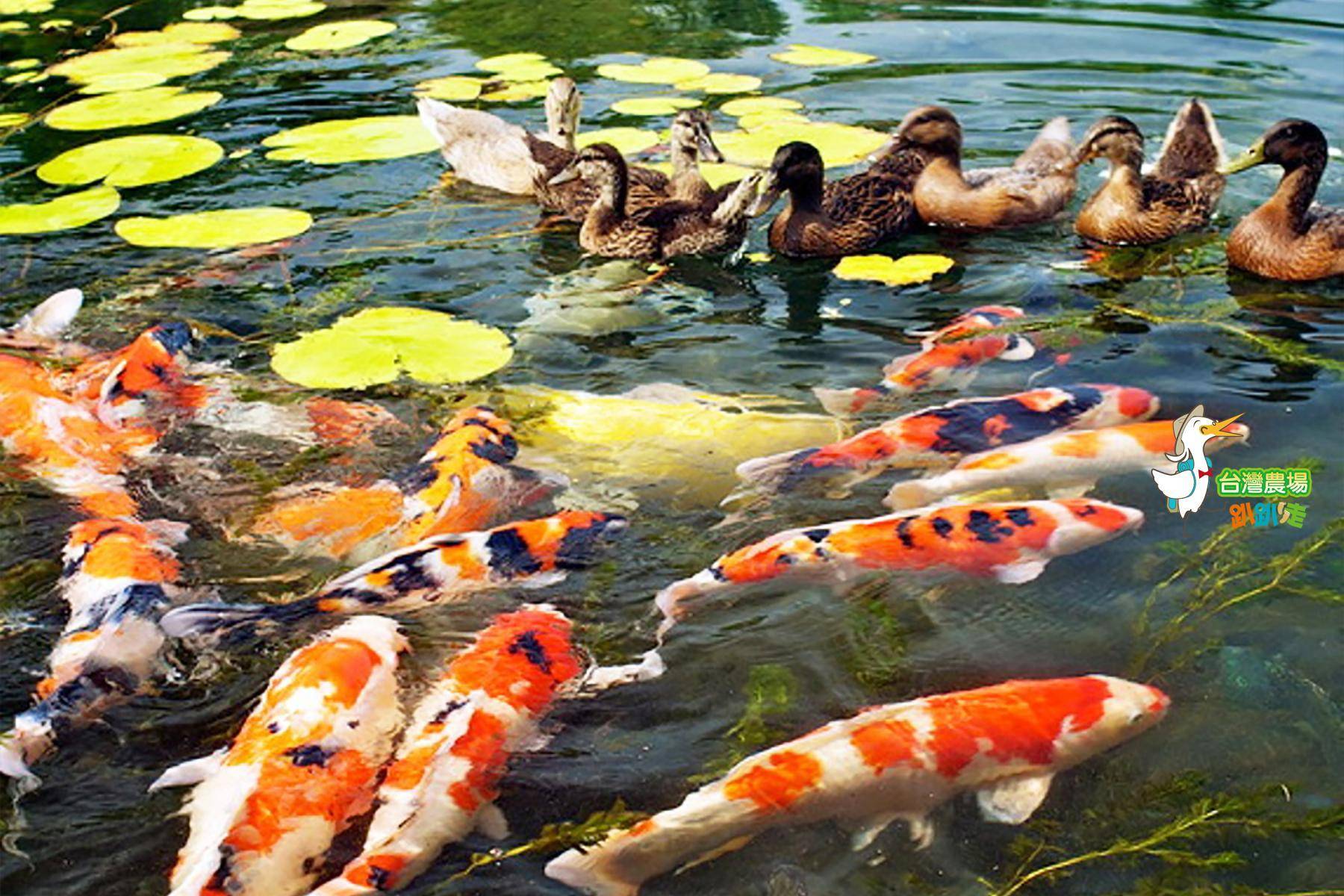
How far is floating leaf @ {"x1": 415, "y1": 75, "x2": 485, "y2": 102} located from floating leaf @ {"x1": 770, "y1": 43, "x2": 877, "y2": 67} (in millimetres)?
2309

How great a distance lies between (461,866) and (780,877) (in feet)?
2.44

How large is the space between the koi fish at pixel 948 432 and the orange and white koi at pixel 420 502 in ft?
2.73

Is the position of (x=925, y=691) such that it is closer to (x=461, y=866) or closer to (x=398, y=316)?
(x=461, y=866)

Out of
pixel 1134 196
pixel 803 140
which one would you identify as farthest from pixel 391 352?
pixel 1134 196

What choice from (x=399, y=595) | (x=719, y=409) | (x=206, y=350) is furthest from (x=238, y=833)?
(x=206, y=350)

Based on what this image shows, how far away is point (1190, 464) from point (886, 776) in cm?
211

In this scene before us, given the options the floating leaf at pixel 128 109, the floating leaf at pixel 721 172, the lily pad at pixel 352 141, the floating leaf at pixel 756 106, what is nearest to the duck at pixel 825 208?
the floating leaf at pixel 721 172

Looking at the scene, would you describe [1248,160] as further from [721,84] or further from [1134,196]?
[721,84]

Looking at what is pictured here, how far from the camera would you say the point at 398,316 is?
6.18m

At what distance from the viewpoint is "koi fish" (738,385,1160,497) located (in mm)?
4770

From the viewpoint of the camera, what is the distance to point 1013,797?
10.9 feet

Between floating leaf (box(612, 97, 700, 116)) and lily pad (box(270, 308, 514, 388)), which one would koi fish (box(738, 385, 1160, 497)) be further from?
floating leaf (box(612, 97, 700, 116))

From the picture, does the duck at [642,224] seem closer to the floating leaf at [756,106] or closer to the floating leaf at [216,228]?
the floating leaf at [216,228]

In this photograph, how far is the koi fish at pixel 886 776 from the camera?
3.18 meters
